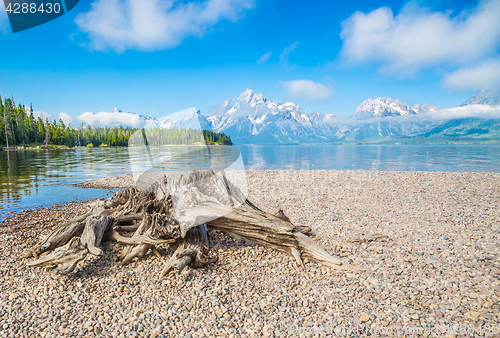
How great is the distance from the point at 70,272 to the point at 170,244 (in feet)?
6.90

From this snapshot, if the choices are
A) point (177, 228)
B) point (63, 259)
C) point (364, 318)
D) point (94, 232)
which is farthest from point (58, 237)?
point (364, 318)

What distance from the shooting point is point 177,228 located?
5938 millimetres

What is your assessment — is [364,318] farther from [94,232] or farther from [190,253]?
[94,232]

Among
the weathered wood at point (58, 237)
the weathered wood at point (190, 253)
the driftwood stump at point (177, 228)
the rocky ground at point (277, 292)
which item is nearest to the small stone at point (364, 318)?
the rocky ground at point (277, 292)

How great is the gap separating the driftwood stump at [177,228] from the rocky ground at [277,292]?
300 millimetres

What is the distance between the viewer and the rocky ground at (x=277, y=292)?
3.95 m

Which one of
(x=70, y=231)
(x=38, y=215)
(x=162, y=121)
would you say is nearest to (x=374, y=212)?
(x=162, y=121)

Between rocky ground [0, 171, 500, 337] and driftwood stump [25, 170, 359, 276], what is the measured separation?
30 centimetres

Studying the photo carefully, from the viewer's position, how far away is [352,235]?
25.2 ft

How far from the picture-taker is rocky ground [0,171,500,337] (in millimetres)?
3947

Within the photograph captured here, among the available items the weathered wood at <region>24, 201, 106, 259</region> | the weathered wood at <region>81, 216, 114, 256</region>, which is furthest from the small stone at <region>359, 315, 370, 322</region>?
the weathered wood at <region>24, 201, 106, 259</region>

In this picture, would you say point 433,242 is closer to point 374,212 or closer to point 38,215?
point 374,212

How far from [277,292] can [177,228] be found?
8.88 feet

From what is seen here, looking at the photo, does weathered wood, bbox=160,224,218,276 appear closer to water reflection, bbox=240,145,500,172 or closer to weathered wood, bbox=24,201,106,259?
weathered wood, bbox=24,201,106,259
